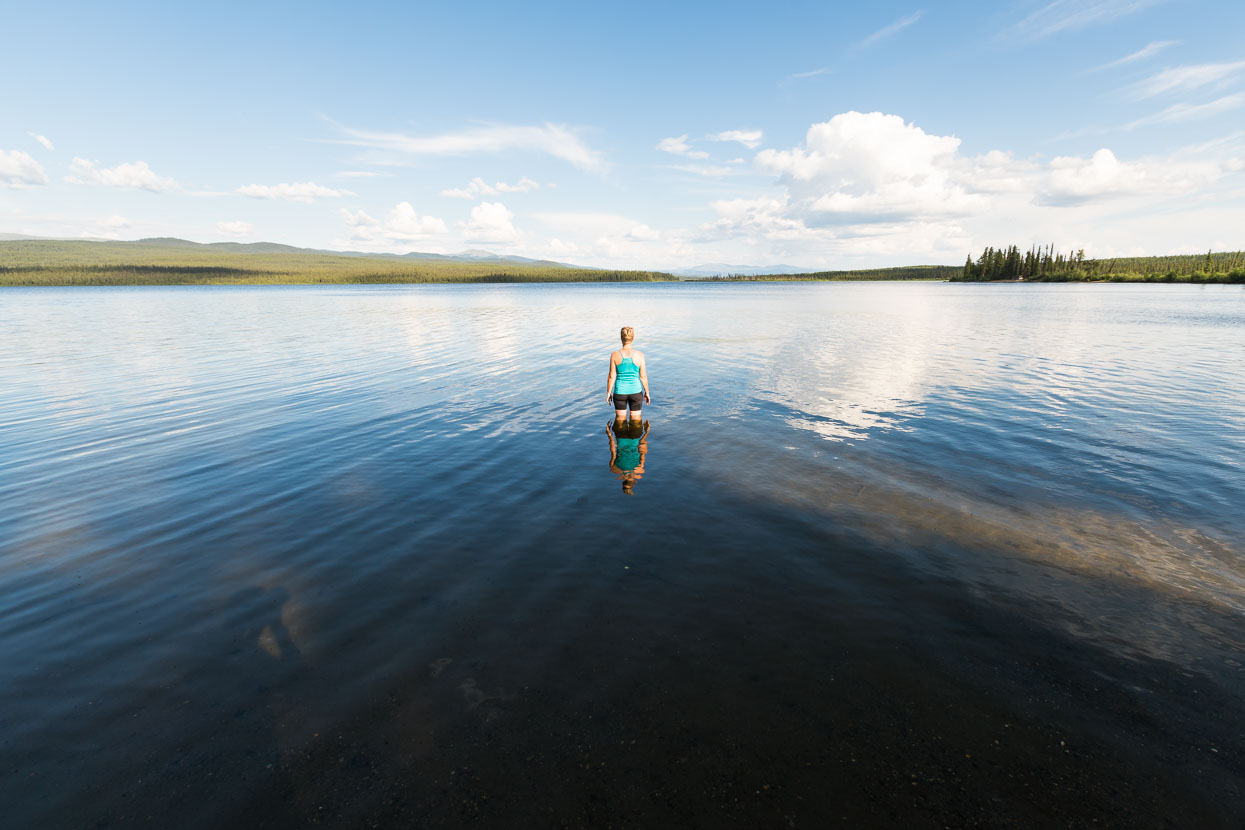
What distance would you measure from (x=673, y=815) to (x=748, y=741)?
117 centimetres

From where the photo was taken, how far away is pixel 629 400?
1694 cm

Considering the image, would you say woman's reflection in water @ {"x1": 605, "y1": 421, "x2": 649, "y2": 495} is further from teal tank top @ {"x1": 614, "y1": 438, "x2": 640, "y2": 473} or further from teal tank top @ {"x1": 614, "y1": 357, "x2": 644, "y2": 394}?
teal tank top @ {"x1": 614, "y1": 357, "x2": 644, "y2": 394}

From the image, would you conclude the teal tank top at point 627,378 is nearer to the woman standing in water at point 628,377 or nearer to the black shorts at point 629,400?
the woman standing in water at point 628,377

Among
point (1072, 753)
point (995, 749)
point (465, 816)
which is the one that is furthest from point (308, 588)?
point (1072, 753)

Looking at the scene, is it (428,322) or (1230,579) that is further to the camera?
(428,322)

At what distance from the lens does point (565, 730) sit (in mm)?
5594

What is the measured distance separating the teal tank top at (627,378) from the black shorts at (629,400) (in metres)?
0.12

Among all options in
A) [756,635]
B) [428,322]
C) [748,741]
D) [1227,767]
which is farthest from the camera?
[428,322]

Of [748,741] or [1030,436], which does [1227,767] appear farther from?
[1030,436]

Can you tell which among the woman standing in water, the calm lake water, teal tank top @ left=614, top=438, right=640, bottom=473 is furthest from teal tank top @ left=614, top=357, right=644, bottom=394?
the calm lake water

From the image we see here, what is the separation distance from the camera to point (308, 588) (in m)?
8.31

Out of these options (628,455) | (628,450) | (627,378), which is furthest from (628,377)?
(628,455)

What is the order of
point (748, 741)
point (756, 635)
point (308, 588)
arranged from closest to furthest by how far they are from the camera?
point (748, 741) → point (756, 635) → point (308, 588)

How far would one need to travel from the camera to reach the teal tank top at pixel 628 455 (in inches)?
552
